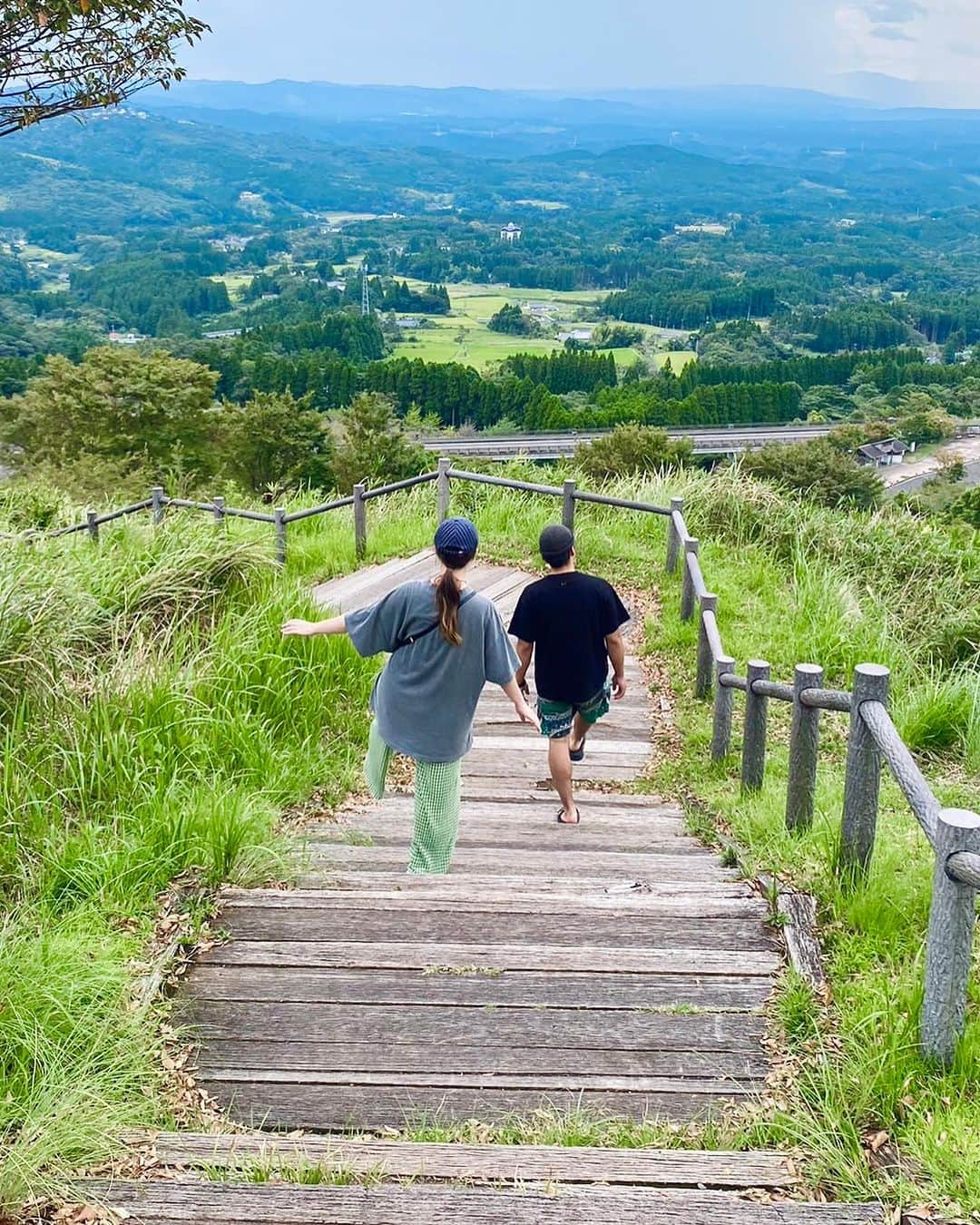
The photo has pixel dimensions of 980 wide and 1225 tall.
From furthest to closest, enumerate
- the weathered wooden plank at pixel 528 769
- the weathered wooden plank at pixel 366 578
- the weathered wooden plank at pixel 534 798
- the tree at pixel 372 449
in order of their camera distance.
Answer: the tree at pixel 372 449 → the weathered wooden plank at pixel 366 578 → the weathered wooden plank at pixel 528 769 → the weathered wooden plank at pixel 534 798

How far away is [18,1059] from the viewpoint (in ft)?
8.00

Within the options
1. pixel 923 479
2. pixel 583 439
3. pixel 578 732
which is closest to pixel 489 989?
pixel 578 732

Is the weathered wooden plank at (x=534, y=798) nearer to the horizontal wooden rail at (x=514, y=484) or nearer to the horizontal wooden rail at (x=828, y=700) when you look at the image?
the horizontal wooden rail at (x=828, y=700)

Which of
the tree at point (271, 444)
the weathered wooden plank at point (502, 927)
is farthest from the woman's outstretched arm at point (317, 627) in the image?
the tree at point (271, 444)

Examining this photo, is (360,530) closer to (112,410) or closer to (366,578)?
(366,578)

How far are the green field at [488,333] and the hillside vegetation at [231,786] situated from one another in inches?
2725

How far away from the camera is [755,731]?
4305 mm

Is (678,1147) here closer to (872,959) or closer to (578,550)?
(872,959)

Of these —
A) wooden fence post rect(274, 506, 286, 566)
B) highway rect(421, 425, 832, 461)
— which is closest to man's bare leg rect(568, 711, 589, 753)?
wooden fence post rect(274, 506, 286, 566)

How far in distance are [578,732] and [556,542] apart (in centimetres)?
113

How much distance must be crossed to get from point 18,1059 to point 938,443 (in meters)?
59.4

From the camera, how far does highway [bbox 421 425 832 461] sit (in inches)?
1766

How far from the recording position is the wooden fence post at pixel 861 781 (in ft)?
9.76

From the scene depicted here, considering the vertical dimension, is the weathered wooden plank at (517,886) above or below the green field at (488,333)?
above
